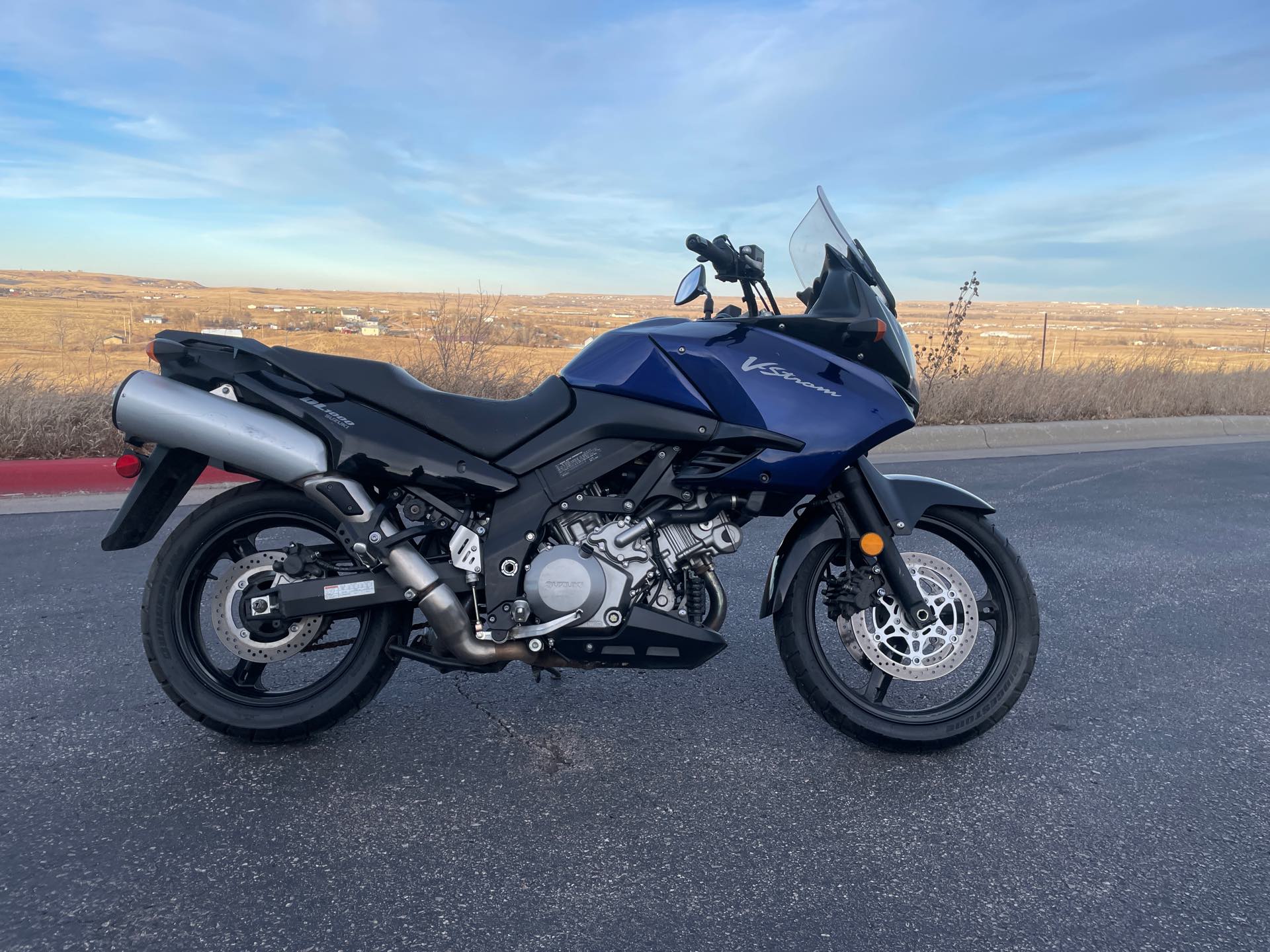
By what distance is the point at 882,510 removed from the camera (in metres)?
3.01

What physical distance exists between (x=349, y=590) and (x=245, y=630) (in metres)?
0.39

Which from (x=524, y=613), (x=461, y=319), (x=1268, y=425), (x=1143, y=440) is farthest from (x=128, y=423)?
(x=1268, y=425)

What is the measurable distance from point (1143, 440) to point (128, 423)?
1023 cm

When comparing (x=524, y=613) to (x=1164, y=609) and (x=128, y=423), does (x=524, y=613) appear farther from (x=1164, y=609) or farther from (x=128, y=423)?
(x=1164, y=609)

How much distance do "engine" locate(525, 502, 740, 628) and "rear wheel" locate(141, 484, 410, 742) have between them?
21.1 inches

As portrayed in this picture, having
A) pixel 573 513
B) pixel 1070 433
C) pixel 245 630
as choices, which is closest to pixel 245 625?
pixel 245 630

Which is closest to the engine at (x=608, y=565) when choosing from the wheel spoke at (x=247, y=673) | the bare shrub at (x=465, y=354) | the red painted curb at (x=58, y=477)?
the wheel spoke at (x=247, y=673)

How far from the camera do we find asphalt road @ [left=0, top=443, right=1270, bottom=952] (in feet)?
7.17

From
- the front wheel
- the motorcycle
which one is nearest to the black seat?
the motorcycle

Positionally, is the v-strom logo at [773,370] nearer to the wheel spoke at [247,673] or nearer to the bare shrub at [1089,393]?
the wheel spoke at [247,673]

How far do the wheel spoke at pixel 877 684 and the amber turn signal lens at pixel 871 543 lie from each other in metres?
0.41

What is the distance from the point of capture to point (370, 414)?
2.89 metres

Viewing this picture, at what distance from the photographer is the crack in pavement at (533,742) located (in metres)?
2.93

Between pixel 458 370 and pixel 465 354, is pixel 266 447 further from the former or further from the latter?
pixel 465 354
